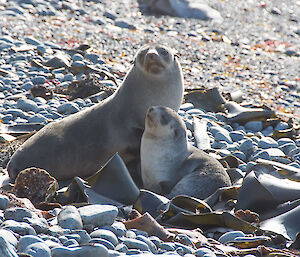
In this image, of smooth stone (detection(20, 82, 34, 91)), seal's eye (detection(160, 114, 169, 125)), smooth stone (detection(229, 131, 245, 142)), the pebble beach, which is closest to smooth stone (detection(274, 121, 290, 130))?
the pebble beach

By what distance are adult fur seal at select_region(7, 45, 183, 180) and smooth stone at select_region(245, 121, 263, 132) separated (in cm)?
203

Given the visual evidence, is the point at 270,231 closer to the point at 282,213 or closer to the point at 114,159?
the point at 282,213

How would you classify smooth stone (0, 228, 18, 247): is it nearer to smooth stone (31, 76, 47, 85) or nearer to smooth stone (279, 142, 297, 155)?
smooth stone (279, 142, 297, 155)

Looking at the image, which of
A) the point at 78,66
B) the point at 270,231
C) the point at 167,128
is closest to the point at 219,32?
the point at 78,66

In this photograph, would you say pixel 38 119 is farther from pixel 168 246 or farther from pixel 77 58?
pixel 168 246

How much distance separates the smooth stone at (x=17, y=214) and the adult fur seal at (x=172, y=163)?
1.89 meters

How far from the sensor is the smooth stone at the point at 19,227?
3488 mm

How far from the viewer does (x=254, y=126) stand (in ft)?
27.3

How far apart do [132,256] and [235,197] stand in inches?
85.1

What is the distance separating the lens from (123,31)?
48.0 ft

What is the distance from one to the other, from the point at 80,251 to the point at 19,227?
45 centimetres

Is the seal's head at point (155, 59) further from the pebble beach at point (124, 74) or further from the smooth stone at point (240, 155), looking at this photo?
the smooth stone at point (240, 155)

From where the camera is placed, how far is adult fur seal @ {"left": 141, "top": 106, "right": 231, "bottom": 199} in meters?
5.54

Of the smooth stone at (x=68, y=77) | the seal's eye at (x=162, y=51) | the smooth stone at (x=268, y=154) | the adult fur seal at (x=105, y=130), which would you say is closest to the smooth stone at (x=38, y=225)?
the adult fur seal at (x=105, y=130)
